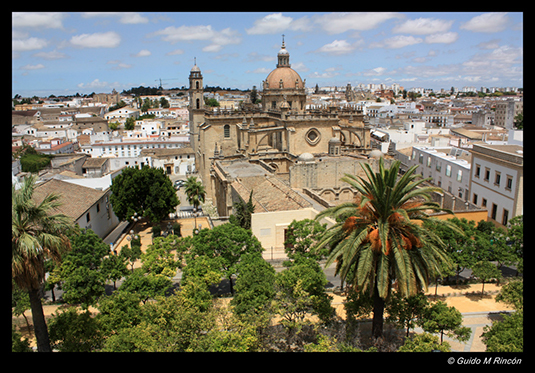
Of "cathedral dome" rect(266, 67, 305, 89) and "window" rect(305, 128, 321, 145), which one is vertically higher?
"cathedral dome" rect(266, 67, 305, 89)

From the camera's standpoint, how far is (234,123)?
148 feet

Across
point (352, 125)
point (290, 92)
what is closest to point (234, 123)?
point (290, 92)

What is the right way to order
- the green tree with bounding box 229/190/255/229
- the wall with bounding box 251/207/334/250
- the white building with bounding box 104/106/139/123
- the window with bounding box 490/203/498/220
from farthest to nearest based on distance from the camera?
the white building with bounding box 104/106/139/123 < the window with bounding box 490/203/498/220 < the green tree with bounding box 229/190/255/229 < the wall with bounding box 251/207/334/250

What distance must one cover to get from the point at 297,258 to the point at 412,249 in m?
6.24

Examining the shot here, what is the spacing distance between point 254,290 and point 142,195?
19.9 m

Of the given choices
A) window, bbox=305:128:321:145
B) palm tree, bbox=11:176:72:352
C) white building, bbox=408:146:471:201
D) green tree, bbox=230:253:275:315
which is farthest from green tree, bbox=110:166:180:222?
white building, bbox=408:146:471:201

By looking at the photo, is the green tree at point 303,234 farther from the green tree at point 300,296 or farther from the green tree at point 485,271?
the green tree at point 485,271

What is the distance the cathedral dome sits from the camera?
157 feet

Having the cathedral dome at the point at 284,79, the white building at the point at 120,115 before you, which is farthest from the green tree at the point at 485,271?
the white building at the point at 120,115

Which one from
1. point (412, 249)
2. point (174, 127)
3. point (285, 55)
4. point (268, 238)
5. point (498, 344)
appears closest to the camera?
point (498, 344)

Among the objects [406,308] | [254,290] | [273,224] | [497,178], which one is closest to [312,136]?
[497,178]

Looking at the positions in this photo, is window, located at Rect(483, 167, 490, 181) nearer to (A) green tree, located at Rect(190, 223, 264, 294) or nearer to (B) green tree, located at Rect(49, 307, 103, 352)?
(A) green tree, located at Rect(190, 223, 264, 294)

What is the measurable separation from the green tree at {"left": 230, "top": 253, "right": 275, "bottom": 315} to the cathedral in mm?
19692
